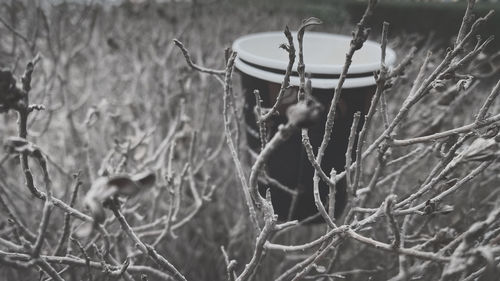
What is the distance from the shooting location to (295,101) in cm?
132

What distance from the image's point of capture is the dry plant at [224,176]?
0.77 meters

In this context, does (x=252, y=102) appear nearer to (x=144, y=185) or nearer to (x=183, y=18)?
(x=144, y=185)

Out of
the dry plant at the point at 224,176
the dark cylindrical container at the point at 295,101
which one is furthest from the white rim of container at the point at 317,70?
the dry plant at the point at 224,176

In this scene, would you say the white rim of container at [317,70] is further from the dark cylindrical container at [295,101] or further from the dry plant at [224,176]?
the dry plant at [224,176]

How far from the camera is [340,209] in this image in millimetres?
1600

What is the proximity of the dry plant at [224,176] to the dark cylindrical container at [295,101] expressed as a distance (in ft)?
0.26

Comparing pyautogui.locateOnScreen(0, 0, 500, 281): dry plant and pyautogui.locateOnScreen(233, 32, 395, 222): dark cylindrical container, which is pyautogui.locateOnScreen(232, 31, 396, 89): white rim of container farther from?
pyautogui.locateOnScreen(0, 0, 500, 281): dry plant

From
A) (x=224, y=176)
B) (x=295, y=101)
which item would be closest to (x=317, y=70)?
(x=295, y=101)

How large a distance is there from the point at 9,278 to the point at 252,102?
1.29 meters

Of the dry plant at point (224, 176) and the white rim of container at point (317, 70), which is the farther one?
the white rim of container at point (317, 70)

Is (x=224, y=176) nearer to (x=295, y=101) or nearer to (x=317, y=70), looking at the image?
(x=295, y=101)

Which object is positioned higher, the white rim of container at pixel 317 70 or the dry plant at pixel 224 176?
the white rim of container at pixel 317 70

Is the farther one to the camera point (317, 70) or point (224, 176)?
point (224, 176)

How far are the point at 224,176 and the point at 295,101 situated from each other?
3.39ft
